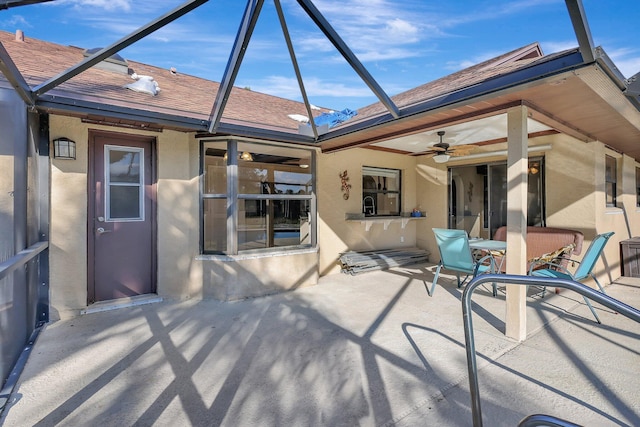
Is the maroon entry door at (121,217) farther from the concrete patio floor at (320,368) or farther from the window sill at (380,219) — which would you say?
the window sill at (380,219)

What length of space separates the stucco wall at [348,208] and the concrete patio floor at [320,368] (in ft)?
6.68

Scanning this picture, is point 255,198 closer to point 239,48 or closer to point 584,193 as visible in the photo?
point 239,48

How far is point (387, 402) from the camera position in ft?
7.17

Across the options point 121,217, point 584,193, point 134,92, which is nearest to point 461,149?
point 584,193

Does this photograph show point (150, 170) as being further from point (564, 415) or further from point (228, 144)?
point (564, 415)

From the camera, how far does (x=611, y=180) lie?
20.0 ft

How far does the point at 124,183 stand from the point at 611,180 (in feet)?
27.5

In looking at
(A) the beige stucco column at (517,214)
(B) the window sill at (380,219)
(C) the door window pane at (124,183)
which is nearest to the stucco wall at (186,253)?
(C) the door window pane at (124,183)

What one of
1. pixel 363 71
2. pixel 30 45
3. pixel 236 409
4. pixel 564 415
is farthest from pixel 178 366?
pixel 30 45

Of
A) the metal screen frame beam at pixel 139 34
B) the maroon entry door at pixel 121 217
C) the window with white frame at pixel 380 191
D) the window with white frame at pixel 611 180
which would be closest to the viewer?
the metal screen frame beam at pixel 139 34

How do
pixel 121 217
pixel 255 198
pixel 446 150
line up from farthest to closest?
1. pixel 446 150
2. pixel 255 198
3. pixel 121 217

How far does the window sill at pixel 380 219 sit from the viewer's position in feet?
20.8

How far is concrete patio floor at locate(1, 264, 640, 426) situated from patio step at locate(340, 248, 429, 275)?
1.85 metres

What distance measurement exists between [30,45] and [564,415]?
733cm
